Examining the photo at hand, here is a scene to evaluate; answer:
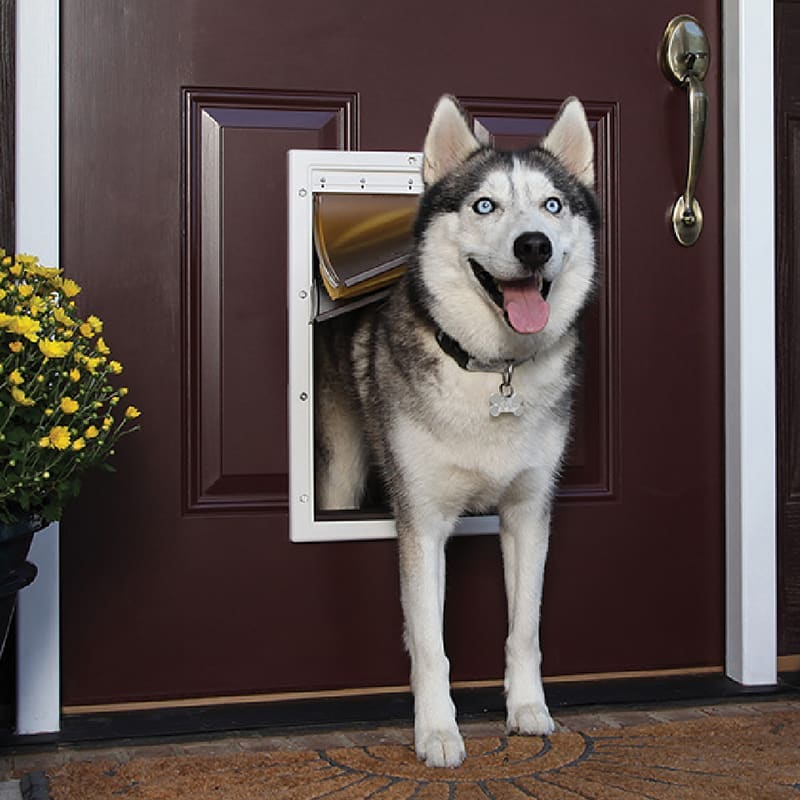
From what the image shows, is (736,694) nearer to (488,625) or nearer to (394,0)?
(488,625)

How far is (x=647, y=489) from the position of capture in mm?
2658

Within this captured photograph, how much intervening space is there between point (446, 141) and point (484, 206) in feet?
0.58

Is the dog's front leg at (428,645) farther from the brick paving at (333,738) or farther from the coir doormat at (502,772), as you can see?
the brick paving at (333,738)

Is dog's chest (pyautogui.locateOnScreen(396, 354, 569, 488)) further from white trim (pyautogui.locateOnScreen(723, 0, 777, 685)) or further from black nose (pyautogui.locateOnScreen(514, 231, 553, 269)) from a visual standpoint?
white trim (pyautogui.locateOnScreen(723, 0, 777, 685))

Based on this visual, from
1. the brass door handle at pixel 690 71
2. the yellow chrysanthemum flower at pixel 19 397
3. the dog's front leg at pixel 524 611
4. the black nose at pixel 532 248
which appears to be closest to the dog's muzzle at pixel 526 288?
the black nose at pixel 532 248

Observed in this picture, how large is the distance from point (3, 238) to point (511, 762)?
1455 millimetres

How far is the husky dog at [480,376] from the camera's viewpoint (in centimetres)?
217

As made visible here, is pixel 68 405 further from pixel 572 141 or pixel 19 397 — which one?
pixel 572 141

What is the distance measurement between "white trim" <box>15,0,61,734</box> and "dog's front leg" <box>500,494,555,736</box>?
3.10ft

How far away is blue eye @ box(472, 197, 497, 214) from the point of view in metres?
2.18

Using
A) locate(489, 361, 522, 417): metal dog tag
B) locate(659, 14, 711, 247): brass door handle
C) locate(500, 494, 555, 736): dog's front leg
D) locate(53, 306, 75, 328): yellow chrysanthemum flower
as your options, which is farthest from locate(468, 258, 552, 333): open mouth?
locate(53, 306, 75, 328): yellow chrysanthemum flower

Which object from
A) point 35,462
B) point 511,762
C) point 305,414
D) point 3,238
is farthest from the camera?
point 305,414

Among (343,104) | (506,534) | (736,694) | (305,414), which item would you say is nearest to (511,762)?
(506,534)

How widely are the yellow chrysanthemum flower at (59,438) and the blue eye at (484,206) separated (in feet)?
2.87
